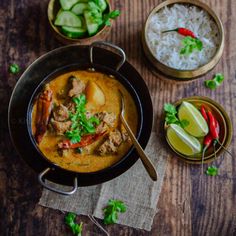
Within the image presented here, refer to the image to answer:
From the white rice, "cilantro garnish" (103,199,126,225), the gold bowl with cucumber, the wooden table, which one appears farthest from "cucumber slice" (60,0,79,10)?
"cilantro garnish" (103,199,126,225)

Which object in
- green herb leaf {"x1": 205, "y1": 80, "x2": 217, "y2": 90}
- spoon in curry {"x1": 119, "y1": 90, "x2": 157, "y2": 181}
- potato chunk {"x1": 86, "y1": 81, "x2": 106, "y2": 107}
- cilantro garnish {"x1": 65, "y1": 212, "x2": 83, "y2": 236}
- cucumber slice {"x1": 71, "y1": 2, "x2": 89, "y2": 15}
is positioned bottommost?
cilantro garnish {"x1": 65, "y1": 212, "x2": 83, "y2": 236}

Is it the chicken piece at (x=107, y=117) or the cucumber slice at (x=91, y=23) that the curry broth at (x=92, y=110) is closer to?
the chicken piece at (x=107, y=117)

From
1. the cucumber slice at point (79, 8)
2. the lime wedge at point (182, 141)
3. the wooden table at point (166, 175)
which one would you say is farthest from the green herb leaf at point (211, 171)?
the cucumber slice at point (79, 8)

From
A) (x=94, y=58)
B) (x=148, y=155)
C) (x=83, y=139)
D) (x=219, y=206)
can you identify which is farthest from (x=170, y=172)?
(x=94, y=58)

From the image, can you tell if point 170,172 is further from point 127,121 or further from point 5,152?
point 5,152

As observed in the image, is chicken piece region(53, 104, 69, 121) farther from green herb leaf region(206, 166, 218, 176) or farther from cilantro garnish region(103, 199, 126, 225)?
green herb leaf region(206, 166, 218, 176)

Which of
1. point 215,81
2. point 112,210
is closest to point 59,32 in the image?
point 215,81
